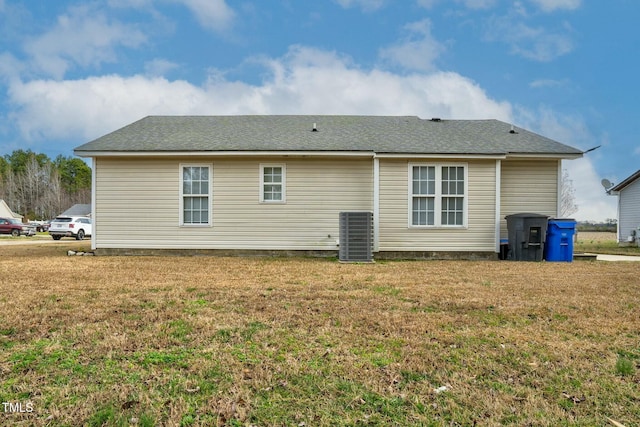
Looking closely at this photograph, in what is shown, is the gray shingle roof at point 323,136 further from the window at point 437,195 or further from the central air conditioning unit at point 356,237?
the central air conditioning unit at point 356,237

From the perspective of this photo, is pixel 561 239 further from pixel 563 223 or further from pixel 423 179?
pixel 423 179

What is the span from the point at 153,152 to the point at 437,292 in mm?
8486

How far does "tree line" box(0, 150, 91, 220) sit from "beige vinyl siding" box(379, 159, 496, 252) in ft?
212

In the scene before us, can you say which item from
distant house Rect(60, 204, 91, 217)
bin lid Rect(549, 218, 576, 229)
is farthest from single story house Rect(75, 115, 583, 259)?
distant house Rect(60, 204, 91, 217)

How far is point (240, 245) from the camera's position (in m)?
10.6

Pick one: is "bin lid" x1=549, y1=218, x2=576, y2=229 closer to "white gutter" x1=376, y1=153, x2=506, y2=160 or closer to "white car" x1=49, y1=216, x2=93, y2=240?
"white gutter" x1=376, y1=153, x2=506, y2=160

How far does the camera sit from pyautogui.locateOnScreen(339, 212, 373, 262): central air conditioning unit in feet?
30.6

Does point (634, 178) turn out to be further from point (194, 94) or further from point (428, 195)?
point (194, 94)

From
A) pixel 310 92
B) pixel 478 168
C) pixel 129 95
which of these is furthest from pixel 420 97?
pixel 129 95

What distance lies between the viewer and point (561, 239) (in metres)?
9.84

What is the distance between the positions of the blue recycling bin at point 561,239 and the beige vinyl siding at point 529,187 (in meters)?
0.97

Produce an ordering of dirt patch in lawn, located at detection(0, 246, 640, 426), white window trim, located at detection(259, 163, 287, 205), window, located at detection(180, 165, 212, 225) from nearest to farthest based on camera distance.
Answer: dirt patch in lawn, located at detection(0, 246, 640, 426) → white window trim, located at detection(259, 163, 287, 205) → window, located at detection(180, 165, 212, 225)

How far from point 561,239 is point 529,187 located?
1.77 metres

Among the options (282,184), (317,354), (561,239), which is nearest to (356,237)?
(282,184)
